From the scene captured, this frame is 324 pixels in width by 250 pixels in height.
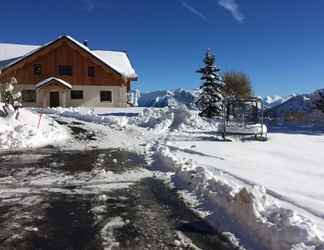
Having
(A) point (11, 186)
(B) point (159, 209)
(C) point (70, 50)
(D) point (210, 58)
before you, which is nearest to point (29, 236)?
(B) point (159, 209)

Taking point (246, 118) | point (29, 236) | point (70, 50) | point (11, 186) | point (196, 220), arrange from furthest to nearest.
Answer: point (70, 50) → point (246, 118) → point (11, 186) → point (196, 220) → point (29, 236)

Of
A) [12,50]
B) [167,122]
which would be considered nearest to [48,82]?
[12,50]

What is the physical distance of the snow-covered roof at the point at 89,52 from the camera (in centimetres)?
4648

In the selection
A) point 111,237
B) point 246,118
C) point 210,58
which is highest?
point 210,58

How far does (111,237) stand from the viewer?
20.1 feet

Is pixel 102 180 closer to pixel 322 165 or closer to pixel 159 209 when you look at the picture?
pixel 159 209

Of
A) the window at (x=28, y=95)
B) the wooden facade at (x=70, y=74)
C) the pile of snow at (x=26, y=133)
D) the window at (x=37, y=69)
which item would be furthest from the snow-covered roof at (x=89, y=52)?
the pile of snow at (x=26, y=133)

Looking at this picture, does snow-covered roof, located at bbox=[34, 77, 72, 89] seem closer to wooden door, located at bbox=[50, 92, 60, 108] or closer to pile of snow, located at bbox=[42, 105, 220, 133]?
wooden door, located at bbox=[50, 92, 60, 108]

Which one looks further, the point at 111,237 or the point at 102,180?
the point at 102,180

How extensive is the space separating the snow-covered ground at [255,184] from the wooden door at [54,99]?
25.6 meters

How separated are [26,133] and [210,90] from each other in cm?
2699

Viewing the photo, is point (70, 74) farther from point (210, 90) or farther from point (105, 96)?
point (210, 90)

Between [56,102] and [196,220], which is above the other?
[56,102]

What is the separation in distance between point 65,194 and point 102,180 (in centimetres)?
165
